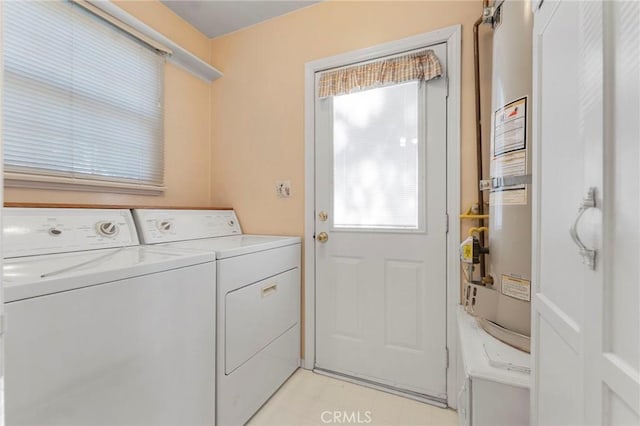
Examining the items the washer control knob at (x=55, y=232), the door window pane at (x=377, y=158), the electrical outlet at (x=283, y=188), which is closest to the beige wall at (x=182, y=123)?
the washer control knob at (x=55, y=232)

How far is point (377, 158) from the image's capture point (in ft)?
6.15

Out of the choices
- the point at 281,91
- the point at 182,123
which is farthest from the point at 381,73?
the point at 182,123

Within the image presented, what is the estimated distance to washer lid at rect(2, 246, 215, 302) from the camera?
0.78 m

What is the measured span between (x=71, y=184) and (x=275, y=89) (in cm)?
145

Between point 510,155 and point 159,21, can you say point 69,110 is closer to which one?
point 159,21

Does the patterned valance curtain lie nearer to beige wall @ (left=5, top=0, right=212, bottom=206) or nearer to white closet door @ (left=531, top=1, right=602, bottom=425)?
white closet door @ (left=531, top=1, right=602, bottom=425)

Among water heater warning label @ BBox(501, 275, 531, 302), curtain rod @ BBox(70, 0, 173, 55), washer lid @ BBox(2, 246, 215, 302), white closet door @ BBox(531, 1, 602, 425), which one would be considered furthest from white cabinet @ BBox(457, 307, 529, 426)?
curtain rod @ BBox(70, 0, 173, 55)

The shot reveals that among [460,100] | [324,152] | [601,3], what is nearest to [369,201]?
[324,152]

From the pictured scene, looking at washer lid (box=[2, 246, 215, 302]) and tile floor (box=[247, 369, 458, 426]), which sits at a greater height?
washer lid (box=[2, 246, 215, 302])

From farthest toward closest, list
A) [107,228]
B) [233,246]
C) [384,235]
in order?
[384,235] → [233,246] → [107,228]

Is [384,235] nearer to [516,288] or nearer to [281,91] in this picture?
[516,288]

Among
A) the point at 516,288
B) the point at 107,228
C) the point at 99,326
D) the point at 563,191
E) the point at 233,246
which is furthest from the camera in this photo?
the point at 233,246

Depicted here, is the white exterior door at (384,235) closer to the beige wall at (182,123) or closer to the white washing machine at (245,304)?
the white washing machine at (245,304)

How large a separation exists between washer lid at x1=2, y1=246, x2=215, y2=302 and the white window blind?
0.60 meters
